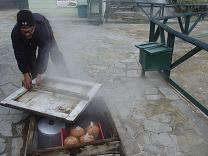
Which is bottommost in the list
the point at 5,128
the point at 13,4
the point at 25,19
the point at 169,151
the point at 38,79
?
the point at 169,151

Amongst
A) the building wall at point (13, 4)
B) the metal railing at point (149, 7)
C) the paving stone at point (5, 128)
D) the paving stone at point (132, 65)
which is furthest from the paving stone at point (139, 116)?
the building wall at point (13, 4)

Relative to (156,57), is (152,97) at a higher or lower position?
lower

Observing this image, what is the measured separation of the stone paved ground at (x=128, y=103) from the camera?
4641 millimetres

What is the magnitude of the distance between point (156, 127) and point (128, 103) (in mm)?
1053

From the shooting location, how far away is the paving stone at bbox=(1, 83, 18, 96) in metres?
6.33

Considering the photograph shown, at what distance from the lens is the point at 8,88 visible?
653 centimetres

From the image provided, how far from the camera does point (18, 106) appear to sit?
15.0 feet

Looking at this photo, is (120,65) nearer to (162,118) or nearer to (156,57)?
(156,57)

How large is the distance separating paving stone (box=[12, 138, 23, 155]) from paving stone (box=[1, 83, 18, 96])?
1859 mm

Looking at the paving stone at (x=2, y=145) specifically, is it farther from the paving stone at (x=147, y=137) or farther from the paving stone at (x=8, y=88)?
the paving stone at (x=147, y=137)

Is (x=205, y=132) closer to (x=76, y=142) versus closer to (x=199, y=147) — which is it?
(x=199, y=147)

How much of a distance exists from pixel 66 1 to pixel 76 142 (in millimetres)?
12312

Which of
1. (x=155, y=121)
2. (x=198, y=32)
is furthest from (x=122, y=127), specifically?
(x=198, y=32)

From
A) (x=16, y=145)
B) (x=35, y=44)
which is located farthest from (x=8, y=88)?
(x=16, y=145)
